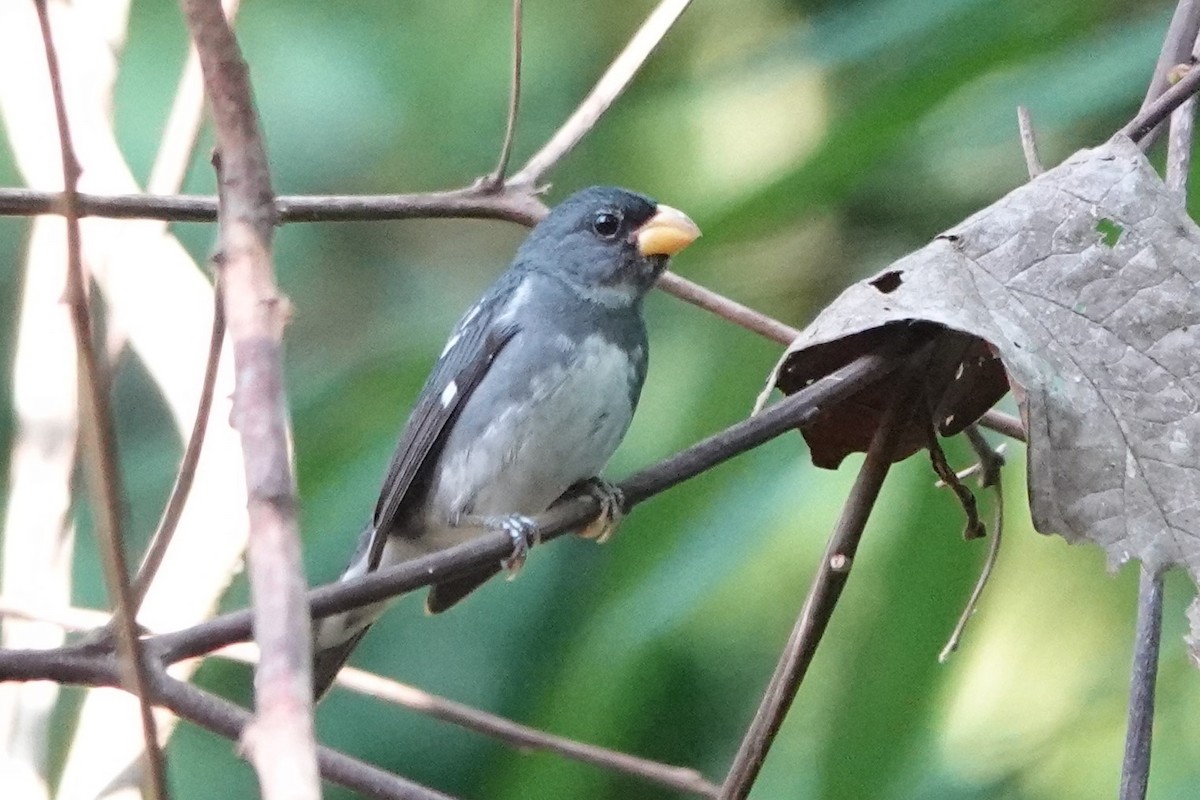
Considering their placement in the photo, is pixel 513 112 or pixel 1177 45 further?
pixel 513 112

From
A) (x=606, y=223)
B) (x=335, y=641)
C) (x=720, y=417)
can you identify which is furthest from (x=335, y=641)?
(x=720, y=417)

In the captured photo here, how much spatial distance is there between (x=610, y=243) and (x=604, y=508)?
0.80 metres

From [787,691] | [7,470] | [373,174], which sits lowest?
[787,691]

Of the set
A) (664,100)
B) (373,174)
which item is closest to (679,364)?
(664,100)

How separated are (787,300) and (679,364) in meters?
0.33

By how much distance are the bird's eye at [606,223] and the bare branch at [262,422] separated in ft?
5.50

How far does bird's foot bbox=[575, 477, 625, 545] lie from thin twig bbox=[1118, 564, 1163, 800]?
491 millimetres

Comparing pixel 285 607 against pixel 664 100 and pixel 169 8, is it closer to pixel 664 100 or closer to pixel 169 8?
pixel 664 100

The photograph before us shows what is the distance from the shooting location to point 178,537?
85.1 inches

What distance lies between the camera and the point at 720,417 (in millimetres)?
2711

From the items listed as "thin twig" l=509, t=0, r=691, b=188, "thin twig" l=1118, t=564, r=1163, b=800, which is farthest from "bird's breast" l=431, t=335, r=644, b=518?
"thin twig" l=1118, t=564, r=1163, b=800

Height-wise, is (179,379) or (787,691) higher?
(179,379)

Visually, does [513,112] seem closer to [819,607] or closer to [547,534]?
[547,534]

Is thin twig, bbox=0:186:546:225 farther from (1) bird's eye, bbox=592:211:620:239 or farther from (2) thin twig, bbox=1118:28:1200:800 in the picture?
(2) thin twig, bbox=1118:28:1200:800
